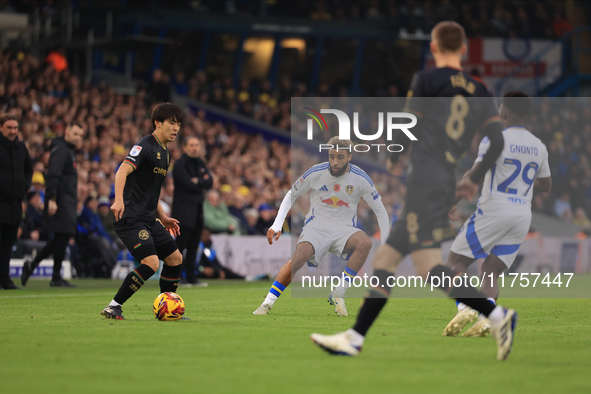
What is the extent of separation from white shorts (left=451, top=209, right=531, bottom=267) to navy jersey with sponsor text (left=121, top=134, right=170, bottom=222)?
2890mm

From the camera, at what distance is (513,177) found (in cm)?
713

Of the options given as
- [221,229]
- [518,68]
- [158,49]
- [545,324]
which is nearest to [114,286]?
[221,229]

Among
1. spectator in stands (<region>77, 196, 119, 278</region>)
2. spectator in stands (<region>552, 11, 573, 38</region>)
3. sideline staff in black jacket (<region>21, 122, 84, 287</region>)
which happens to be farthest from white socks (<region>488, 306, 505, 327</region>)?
spectator in stands (<region>552, 11, 573, 38</region>)

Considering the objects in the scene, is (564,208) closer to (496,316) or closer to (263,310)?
(263,310)

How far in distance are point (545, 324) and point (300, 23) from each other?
2701cm

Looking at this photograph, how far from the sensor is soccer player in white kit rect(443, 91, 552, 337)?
23.1 ft

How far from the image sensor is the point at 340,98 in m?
33.4

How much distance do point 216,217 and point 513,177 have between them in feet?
34.1

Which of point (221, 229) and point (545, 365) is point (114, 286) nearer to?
point (221, 229)

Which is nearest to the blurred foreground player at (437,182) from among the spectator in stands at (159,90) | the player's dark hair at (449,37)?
the player's dark hair at (449,37)

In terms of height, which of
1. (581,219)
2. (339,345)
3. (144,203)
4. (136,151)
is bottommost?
(339,345)

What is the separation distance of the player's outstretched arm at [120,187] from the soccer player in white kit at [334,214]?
2.00 metres

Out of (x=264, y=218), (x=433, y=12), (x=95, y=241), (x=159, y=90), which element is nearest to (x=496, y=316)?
(x=95, y=241)

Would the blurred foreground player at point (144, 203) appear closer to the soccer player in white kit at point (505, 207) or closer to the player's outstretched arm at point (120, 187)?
the player's outstretched arm at point (120, 187)
